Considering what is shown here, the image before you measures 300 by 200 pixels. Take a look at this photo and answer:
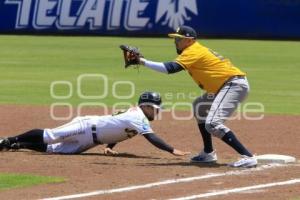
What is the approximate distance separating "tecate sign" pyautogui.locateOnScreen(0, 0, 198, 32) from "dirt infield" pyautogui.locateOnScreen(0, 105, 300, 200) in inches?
929

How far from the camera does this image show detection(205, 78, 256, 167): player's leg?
11.2 m

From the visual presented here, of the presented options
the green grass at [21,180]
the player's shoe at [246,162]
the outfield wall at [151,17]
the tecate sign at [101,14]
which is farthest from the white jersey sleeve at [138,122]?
the tecate sign at [101,14]

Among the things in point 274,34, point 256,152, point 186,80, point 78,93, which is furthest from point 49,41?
point 256,152

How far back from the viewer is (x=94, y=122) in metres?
12.1

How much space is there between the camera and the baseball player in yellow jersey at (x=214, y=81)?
11195 millimetres

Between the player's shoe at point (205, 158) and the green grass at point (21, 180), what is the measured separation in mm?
2164

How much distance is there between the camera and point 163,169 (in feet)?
36.3

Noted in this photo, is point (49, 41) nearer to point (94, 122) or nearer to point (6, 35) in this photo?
point (6, 35)

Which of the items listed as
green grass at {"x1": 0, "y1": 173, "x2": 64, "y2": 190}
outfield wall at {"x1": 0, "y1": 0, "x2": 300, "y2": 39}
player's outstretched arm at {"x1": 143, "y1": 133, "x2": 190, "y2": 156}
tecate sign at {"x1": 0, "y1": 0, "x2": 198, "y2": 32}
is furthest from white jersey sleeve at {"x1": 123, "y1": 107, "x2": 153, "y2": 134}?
tecate sign at {"x1": 0, "y1": 0, "x2": 198, "y2": 32}

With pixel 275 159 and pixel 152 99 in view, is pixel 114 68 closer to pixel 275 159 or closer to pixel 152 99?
pixel 152 99

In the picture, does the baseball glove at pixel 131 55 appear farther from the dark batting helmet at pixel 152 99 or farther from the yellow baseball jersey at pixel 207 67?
the dark batting helmet at pixel 152 99

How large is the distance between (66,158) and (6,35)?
94.6ft

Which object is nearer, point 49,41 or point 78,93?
point 78,93

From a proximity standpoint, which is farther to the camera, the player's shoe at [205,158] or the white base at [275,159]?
the player's shoe at [205,158]
